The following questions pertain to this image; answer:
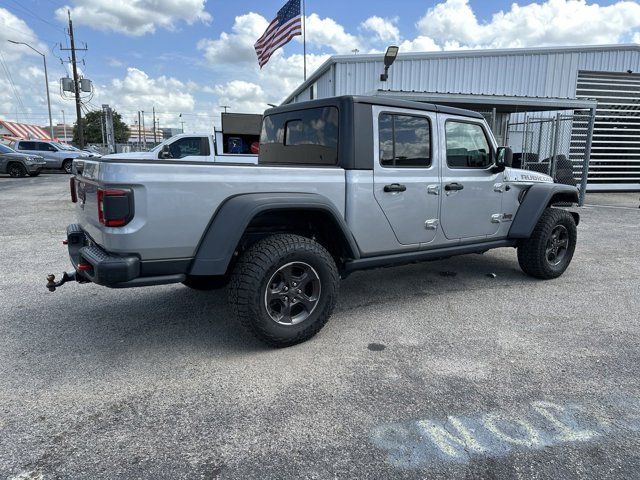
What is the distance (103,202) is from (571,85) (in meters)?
17.9

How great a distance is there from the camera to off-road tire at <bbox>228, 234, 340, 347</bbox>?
321cm

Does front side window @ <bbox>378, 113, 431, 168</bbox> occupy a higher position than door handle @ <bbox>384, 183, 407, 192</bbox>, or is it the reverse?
front side window @ <bbox>378, 113, 431, 168</bbox>

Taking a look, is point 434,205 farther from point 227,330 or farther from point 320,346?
point 227,330

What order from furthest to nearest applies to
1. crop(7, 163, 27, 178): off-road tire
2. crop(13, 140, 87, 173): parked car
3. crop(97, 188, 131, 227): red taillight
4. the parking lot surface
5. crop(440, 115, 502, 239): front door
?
crop(13, 140, 87, 173): parked car
crop(7, 163, 27, 178): off-road tire
crop(440, 115, 502, 239): front door
crop(97, 188, 131, 227): red taillight
the parking lot surface

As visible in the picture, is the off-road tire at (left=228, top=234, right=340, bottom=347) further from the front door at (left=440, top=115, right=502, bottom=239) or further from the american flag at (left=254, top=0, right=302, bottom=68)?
the american flag at (left=254, top=0, right=302, bottom=68)

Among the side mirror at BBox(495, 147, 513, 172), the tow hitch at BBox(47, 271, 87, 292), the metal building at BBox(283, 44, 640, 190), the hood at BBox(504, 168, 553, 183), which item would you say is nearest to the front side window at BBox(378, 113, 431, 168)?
the side mirror at BBox(495, 147, 513, 172)

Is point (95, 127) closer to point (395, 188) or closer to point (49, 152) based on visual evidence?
point (49, 152)

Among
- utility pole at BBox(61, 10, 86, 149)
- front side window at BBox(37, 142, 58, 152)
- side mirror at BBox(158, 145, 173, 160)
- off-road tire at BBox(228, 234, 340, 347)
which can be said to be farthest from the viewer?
utility pole at BBox(61, 10, 86, 149)

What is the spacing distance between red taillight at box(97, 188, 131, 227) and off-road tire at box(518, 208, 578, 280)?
429 cm

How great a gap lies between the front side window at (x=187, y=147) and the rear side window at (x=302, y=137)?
6.49m

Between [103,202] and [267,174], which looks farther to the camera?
[267,174]

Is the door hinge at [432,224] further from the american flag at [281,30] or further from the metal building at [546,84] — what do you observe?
the american flag at [281,30]

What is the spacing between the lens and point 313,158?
13.5 ft

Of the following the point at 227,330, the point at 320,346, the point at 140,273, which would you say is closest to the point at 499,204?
the point at 320,346
